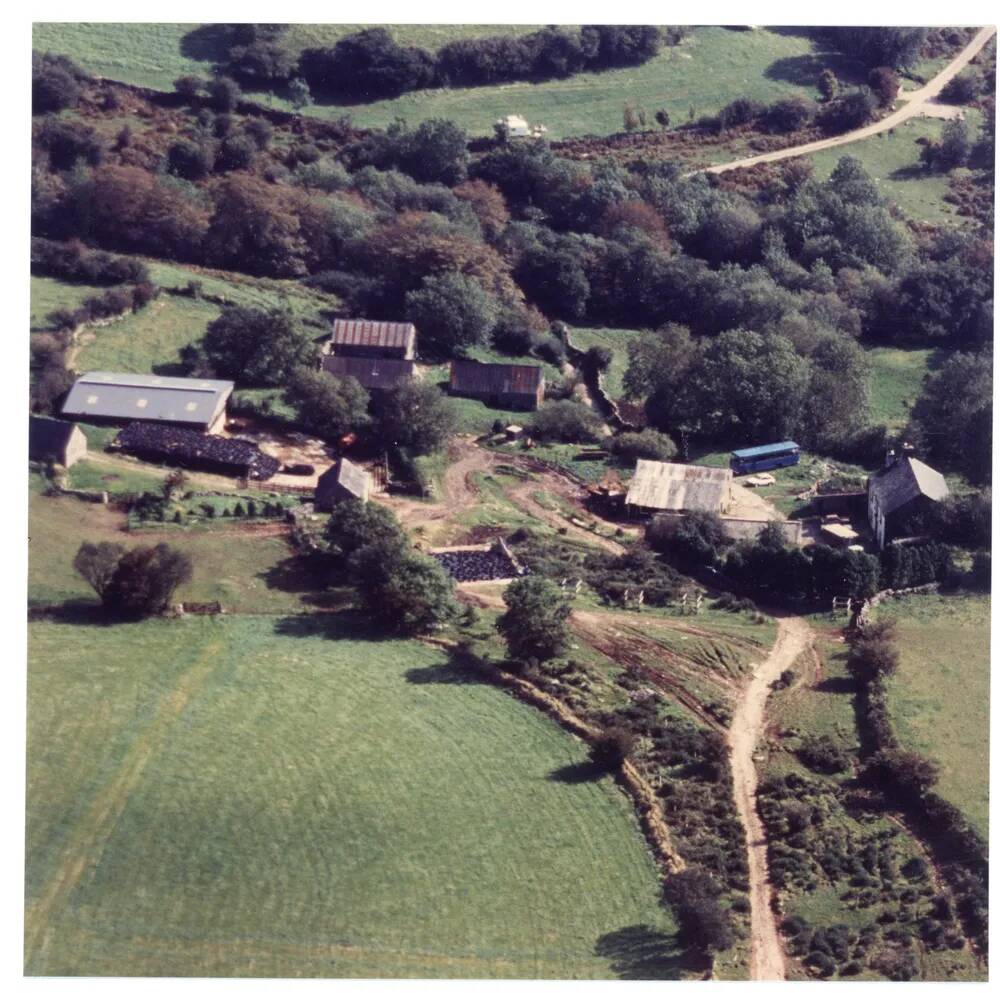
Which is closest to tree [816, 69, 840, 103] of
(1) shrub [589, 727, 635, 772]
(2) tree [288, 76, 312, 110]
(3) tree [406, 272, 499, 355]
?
(2) tree [288, 76, 312, 110]

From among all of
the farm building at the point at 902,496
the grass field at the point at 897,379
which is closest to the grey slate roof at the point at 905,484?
the farm building at the point at 902,496

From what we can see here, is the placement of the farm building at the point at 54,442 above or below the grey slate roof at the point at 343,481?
above

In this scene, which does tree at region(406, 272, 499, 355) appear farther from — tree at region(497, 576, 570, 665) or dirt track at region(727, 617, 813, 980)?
tree at region(497, 576, 570, 665)

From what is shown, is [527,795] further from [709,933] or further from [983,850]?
[983,850]

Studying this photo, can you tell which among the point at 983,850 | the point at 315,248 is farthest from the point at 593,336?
the point at 983,850

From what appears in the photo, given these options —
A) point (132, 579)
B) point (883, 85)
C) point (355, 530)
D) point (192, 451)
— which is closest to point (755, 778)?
point (355, 530)

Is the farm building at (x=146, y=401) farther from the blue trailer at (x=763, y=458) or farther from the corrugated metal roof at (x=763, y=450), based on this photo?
the corrugated metal roof at (x=763, y=450)
